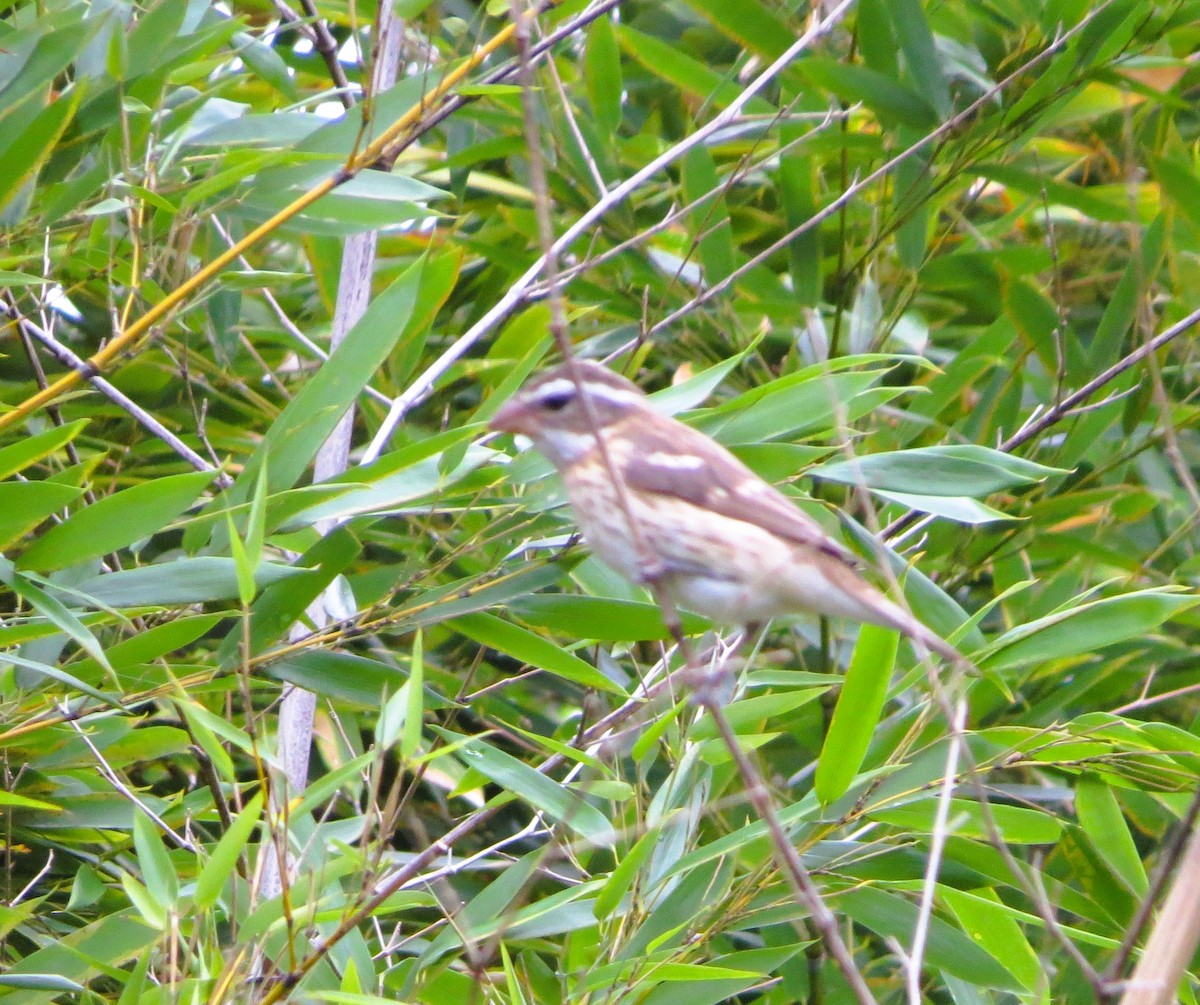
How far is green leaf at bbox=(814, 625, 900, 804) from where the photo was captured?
2.55 m

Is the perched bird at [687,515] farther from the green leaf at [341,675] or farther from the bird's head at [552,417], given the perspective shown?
the green leaf at [341,675]

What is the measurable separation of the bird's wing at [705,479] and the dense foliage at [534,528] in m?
0.10

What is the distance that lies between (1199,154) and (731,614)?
228 cm

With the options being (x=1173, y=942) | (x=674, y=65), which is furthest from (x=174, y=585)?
(x=674, y=65)

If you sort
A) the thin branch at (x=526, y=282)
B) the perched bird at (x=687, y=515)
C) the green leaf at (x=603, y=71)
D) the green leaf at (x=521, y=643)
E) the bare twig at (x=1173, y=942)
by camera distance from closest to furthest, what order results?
the bare twig at (x=1173, y=942) < the perched bird at (x=687, y=515) < the green leaf at (x=521, y=643) < the thin branch at (x=526, y=282) < the green leaf at (x=603, y=71)

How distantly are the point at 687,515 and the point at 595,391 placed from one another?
0.33 meters

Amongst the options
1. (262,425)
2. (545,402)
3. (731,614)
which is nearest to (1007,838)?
(731,614)

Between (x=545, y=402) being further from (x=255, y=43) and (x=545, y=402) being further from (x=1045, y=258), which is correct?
(x=1045, y=258)

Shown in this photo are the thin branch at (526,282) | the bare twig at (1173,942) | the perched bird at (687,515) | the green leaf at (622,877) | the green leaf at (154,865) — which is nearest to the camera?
the bare twig at (1173,942)

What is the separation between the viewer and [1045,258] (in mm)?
3953

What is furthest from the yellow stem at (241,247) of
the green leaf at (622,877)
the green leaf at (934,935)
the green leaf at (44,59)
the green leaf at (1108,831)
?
the green leaf at (1108,831)

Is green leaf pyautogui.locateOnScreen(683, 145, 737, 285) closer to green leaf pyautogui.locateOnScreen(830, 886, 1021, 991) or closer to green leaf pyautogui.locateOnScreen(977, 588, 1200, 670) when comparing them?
green leaf pyautogui.locateOnScreen(977, 588, 1200, 670)

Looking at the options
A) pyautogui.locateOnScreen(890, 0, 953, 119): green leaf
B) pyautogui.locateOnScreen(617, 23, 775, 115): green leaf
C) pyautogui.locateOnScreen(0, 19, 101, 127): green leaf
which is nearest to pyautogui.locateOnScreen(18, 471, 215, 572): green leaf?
pyautogui.locateOnScreen(0, 19, 101, 127): green leaf

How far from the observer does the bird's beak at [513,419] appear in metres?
2.67
